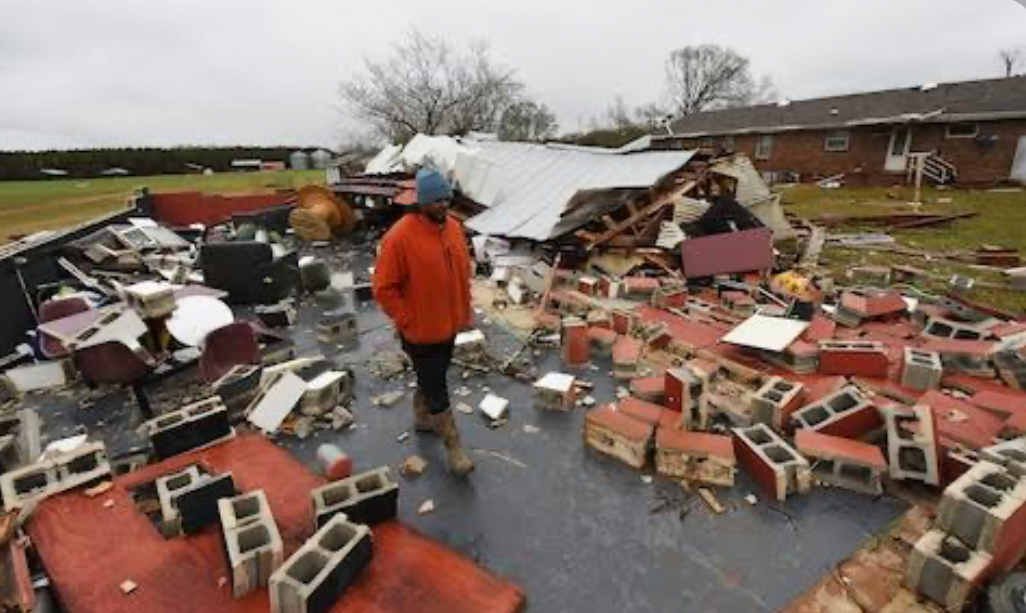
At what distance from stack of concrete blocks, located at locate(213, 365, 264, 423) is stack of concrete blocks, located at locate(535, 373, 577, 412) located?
2.17 meters

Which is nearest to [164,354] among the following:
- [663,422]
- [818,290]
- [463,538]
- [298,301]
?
[298,301]

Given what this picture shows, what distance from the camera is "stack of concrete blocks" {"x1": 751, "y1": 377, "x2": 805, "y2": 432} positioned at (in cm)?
369

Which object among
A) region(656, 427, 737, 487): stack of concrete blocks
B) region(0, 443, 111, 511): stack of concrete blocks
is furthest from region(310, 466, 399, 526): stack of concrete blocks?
region(656, 427, 737, 487): stack of concrete blocks

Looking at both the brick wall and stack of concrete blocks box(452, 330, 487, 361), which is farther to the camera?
the brick wall

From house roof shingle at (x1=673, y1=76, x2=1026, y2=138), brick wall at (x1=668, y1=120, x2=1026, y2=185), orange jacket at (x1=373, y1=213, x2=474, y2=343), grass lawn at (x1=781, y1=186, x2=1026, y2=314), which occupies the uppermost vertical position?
house roof shingle at (x1=673, y1=76, x2=1026, y2=138)

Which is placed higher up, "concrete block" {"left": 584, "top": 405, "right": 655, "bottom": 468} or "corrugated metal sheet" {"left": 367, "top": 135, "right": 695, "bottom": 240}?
"corrugated metal sheet" {"left": 367, "top": 135, "right": 695, "bottom": 240}

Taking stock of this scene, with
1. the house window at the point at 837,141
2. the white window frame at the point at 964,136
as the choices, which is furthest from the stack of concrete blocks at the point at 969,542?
the house window at the point at 837,141

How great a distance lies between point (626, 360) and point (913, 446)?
2.07m

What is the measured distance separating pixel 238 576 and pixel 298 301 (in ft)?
17.5

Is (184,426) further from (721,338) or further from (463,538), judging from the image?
(721,338)

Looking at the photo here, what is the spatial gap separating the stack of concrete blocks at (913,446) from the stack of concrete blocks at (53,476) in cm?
453

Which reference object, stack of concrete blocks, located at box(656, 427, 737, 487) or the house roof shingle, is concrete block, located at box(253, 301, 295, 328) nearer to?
stack of concrete blocks, located at box(656, 427, 737, 487)

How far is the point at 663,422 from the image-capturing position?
3.64 m

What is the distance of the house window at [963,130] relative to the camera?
67.5 ft
